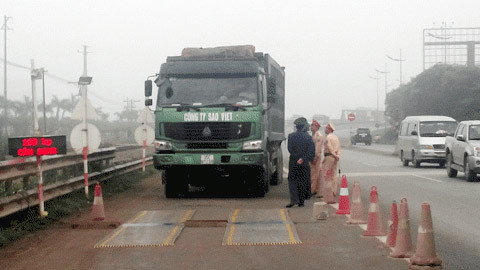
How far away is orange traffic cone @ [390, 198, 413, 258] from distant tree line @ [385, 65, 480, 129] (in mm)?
71160

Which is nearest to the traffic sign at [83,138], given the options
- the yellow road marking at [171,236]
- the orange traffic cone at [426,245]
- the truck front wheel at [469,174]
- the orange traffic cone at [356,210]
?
the yellow road marking at [171,236]

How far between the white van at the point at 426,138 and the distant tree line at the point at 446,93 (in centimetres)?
4682

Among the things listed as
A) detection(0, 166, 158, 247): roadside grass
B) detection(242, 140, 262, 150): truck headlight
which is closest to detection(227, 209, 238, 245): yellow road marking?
detection(242, 140, 262, 150): truck headlight

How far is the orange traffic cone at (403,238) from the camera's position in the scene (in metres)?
9.02

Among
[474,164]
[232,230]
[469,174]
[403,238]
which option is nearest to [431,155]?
[469,174]

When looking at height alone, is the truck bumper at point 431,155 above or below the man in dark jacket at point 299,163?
below

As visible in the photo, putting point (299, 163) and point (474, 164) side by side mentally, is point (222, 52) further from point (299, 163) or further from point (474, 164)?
point (474, 164)

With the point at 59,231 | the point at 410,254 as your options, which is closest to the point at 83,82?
the point at 59,231

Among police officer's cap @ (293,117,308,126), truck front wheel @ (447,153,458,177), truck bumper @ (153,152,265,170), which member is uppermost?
police officer's cap @ (293,117,308,126)

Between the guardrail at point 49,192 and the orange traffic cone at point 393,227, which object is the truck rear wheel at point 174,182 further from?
the orange traffic cone at point 393,227

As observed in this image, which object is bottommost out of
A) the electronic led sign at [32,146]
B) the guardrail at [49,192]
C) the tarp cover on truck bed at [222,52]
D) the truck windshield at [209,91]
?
the guardrail at [49,192]

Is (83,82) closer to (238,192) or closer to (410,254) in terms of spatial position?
(238,192)

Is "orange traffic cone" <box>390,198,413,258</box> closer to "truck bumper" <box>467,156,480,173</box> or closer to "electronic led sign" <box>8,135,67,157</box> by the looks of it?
"electronic led sign" <box>8,135,67,157</box>

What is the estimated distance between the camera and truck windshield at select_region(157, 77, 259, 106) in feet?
56.8
